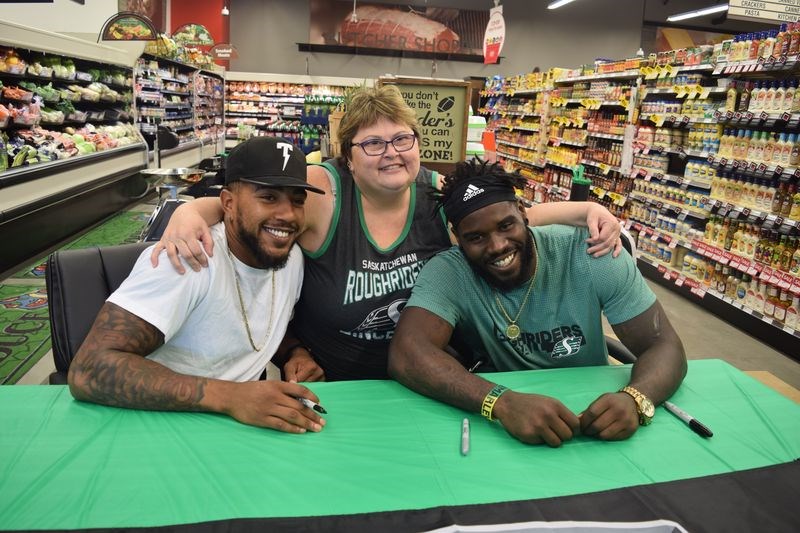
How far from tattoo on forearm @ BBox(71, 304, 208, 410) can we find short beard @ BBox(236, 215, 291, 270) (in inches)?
17.0

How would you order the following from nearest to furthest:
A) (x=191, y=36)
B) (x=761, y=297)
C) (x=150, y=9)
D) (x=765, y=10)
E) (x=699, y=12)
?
(x=761, y=297) → (x=765, y=10) → (x=150, y=9) → (x=191, y=36) → (x=699, y=12)

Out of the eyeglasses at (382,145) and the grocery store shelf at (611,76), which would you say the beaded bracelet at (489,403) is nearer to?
the eyeglasses at (382,145)

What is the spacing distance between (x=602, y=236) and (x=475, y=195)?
0.45 metres

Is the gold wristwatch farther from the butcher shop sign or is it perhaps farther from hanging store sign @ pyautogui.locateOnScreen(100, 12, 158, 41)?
hanging store sign @ pyautogui.locateOnScreen(100, 12, 158, 41)

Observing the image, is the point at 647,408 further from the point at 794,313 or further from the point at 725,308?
the point at 725,308

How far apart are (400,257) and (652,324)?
84cm

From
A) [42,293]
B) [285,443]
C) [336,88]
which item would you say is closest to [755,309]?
[285,443]

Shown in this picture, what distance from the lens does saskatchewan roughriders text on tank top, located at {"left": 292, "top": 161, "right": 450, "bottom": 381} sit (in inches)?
75.4

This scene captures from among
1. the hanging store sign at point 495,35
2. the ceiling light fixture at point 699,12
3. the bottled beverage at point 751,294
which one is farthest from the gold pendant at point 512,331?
the ceiling light fixture at point 699,12

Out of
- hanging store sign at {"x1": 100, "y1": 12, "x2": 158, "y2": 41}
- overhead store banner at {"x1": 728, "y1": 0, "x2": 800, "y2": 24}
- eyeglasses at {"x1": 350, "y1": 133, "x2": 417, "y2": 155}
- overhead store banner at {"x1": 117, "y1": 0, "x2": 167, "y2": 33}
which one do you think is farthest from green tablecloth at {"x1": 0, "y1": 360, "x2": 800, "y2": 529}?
overhead store banner at {"x1": 117, "y1": 0, "x2": 167, "y2": 33}

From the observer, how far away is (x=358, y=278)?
191cm

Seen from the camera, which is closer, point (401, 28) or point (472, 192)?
point (472, 192)

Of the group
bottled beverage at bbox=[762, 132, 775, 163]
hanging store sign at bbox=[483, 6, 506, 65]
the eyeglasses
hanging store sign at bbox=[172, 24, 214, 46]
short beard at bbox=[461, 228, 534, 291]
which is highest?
hanging store sign at bbox=[172, 24, 214, 46]

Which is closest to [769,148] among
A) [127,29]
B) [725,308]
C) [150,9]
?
[725,308]
